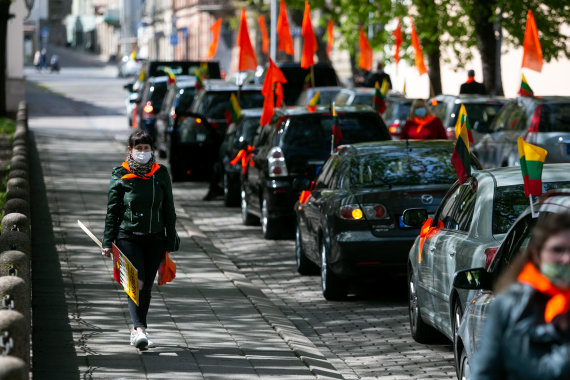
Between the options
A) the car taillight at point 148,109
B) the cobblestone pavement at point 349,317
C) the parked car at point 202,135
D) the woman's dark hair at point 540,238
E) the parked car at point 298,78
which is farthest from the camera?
the parked car at point 298,78

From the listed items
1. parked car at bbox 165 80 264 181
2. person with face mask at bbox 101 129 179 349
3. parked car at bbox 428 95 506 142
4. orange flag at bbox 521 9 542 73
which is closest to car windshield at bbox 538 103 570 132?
orange flag at bbox 521 9 542 73

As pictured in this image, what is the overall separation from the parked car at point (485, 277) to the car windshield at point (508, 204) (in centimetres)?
139

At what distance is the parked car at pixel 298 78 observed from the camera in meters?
36.2

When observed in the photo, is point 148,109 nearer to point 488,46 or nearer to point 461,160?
point 488,46

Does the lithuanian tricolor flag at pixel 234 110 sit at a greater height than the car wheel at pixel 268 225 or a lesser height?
greater

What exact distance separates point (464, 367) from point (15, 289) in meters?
2.37

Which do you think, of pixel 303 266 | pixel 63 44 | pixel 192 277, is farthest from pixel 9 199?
pixel 63 44

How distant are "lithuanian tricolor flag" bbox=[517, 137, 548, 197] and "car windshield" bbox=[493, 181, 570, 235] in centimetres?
15

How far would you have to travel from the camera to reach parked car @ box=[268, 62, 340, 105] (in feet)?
119

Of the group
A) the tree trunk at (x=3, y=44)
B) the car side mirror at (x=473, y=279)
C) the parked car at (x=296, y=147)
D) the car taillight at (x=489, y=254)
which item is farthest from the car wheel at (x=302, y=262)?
the tree trunk at (x=3, y=44)

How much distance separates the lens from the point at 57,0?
171 metres

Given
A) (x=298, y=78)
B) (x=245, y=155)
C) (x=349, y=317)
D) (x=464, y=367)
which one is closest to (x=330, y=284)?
(x=349, y=317)

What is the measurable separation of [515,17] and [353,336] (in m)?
22.4

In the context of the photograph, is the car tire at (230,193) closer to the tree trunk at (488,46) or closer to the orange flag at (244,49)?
the orange flag at (244,49)
